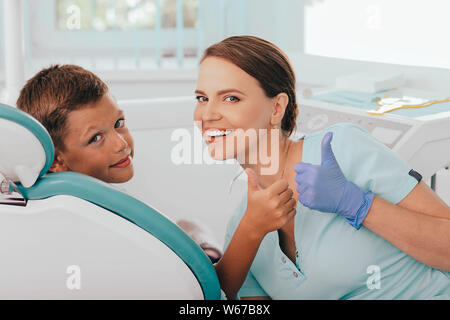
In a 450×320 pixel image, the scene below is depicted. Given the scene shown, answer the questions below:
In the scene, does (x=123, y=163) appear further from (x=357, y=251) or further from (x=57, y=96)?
(x=357, y=251)

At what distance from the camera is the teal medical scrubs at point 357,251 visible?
1.34m

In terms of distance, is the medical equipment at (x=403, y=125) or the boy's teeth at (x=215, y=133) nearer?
the boy's teeth at (x=215, y=133)

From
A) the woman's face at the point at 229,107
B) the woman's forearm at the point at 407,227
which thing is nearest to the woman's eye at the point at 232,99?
the woman's face at the point at 229,107

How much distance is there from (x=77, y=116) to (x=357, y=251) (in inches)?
27.9

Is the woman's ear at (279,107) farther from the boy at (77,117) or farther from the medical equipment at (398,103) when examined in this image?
the medical equipment at (398,103)

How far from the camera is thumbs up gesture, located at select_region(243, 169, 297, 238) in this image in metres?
1.20

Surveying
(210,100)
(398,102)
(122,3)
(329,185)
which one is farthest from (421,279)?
(122,3)

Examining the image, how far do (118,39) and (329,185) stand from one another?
238 cm

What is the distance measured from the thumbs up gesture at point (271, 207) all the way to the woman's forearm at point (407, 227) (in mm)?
184

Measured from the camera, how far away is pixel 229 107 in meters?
1.36

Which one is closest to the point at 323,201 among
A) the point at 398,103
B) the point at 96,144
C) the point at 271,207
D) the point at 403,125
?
the point at 271,207

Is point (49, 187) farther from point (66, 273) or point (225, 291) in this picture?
point (225, 291)

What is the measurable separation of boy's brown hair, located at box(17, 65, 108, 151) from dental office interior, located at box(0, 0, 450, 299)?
299mm

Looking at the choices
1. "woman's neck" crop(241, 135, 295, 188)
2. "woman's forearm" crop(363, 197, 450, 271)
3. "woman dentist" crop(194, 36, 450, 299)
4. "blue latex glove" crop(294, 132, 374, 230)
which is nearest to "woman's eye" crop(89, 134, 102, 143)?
"woman dentist" crop(194, 36, 450, 299)
